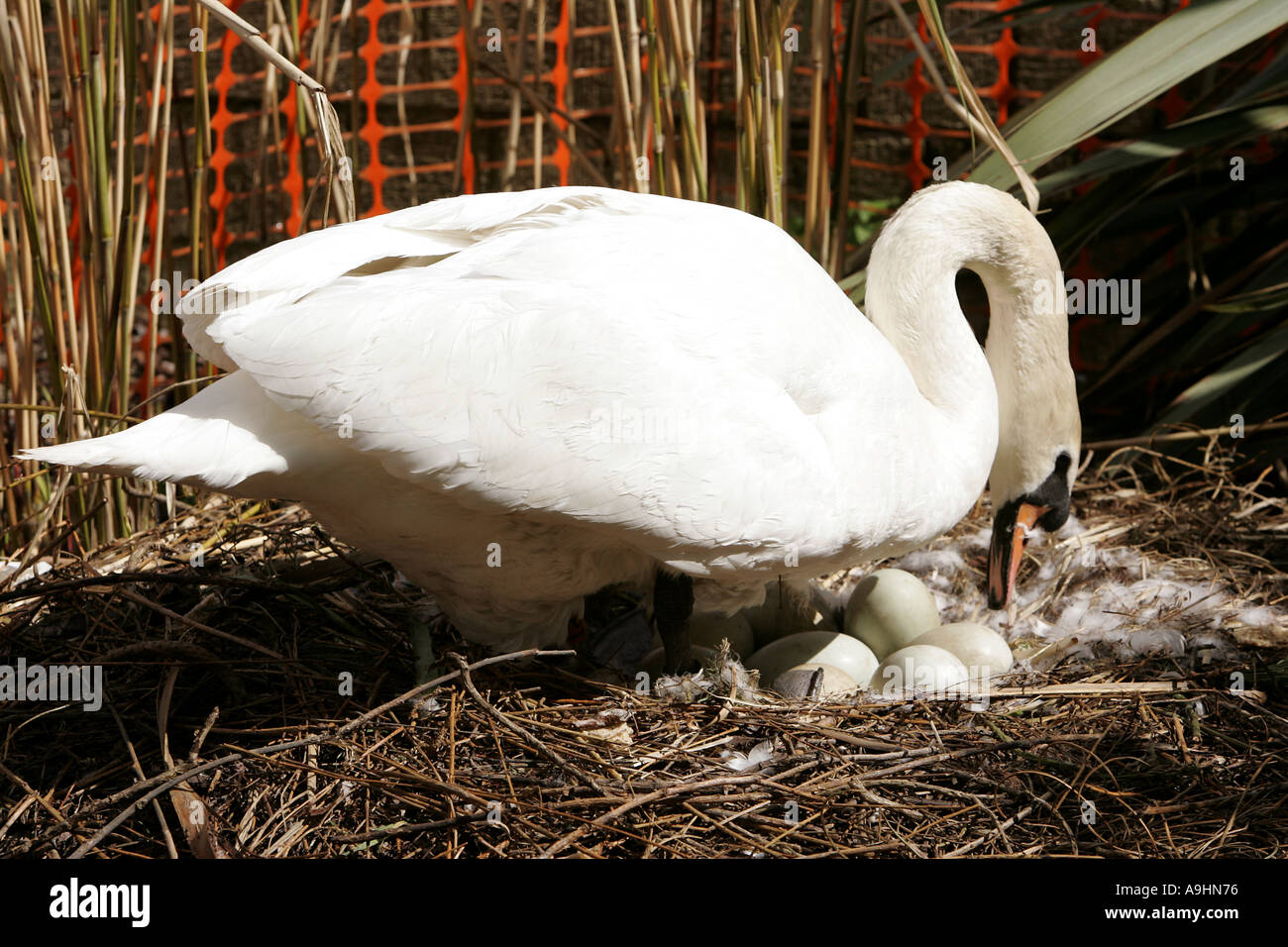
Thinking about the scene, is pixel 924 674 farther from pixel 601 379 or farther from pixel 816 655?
pixel 601 379

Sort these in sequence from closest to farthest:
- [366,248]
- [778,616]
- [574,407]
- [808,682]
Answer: [574,407] → [366,248] → [808,682] → [778,616]

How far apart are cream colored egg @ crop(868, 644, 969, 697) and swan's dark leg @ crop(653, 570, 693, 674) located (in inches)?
18.8

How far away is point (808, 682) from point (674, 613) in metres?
0.35

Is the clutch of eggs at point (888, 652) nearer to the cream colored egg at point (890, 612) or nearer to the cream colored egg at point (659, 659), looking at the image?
the cream colored egg at point (890, 612)

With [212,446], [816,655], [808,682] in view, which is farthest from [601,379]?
[816,655]

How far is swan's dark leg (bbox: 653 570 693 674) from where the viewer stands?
2730 millimetres

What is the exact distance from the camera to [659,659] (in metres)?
2.99

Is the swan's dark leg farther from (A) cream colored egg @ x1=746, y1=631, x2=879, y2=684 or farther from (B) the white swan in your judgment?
(A) cream colored egg @ x1=746, y1=631, x2=879, y2=684

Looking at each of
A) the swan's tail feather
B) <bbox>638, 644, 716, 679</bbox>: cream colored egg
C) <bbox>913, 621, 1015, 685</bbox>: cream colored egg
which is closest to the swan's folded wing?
the swan's tail feather

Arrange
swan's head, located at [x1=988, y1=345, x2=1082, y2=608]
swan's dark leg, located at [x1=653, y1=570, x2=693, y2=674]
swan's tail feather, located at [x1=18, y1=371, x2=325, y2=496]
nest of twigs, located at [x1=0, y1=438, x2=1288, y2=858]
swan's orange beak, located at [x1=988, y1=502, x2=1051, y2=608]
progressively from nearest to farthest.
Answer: swan's tail feather, located at [x1=18, y1=371, x2=325, y2=496] < nest of twigs, located at [x1=0, y1=438, x2=1288, y2=858] < swan's dark leg, located at [x1=653, y1=570, x2=693, y2=674] < swan's head, located at [x1=988, y1=345, x2=1082, y2=608] < swan's orange beak, located at [x1=988, y1=502, x2=1051, y2=608]

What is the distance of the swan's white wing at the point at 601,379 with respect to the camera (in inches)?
83.5

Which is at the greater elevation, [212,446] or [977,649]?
[212,446]

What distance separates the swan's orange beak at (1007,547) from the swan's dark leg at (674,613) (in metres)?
0.97

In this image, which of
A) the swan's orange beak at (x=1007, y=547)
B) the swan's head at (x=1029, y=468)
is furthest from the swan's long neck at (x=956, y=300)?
the swan's orange beak at (x=1007, y=547)
